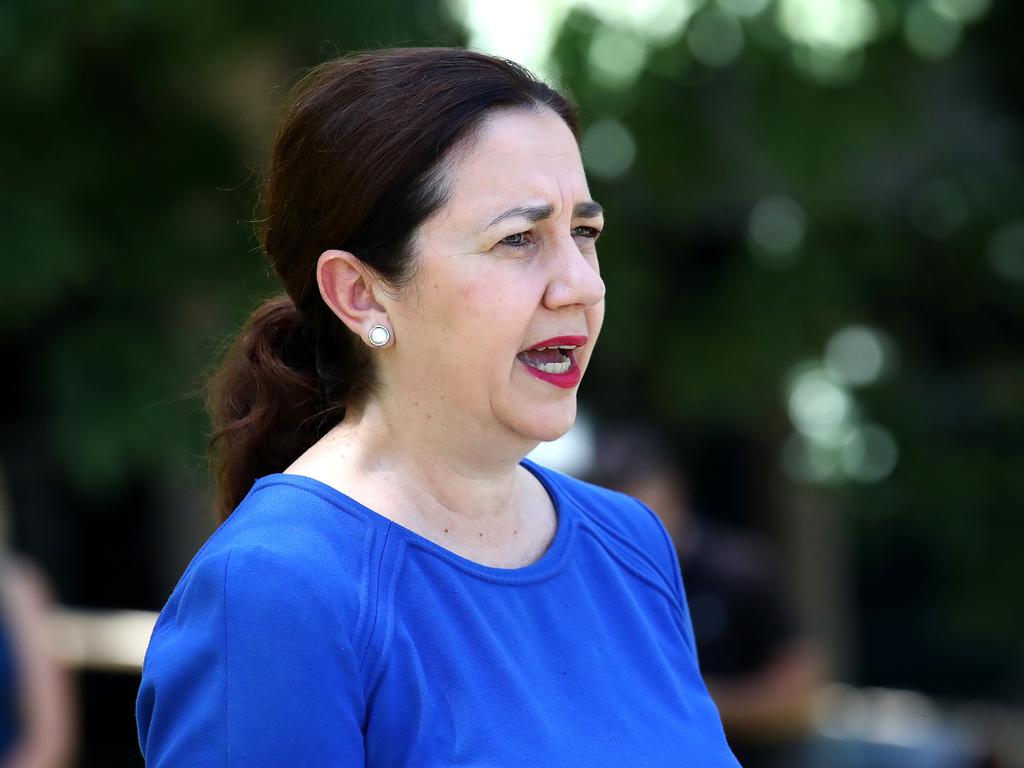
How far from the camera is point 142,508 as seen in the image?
766cm

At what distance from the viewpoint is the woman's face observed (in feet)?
5.70

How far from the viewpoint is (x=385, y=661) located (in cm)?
157

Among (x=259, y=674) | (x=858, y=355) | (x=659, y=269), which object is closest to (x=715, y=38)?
(x=659, y=269)

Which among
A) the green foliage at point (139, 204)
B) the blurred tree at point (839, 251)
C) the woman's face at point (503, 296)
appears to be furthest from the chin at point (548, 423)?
the blurred tree at point (839, 251)

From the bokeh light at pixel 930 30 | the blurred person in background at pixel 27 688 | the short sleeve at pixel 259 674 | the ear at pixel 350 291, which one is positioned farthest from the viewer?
the bokeh light at pixel 930 30

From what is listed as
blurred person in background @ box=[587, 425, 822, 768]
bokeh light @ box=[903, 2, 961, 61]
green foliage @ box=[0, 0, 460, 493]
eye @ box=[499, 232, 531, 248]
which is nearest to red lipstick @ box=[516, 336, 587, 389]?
eye @ box=[499, 232, 531, 248]

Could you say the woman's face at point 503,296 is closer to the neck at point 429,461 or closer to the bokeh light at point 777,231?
the neck at point 429,461

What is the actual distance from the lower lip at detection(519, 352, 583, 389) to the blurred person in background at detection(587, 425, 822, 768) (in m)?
3.03

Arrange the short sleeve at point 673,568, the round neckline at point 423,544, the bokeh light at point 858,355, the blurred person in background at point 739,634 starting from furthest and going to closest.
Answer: the bokeh light at point 858,355 < the blurred person in background at point 739,634 < the short sleeve at point 673,568 < the round neckline at point 423,544

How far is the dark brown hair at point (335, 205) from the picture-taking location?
1741mm

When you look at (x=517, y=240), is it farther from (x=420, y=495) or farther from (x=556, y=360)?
(x=420, y=495)

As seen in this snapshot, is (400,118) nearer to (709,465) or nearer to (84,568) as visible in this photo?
(84,568)

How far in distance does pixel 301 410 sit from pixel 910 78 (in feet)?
15.4

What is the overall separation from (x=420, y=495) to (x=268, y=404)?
11.4 inches
